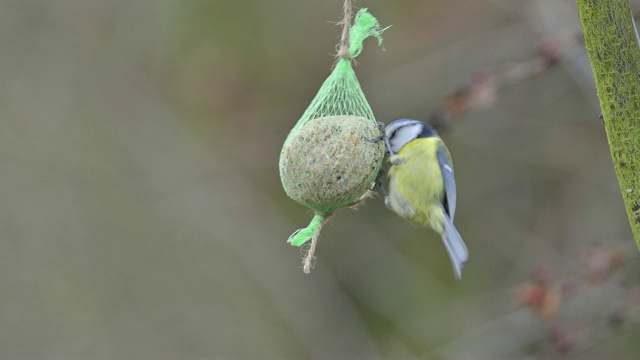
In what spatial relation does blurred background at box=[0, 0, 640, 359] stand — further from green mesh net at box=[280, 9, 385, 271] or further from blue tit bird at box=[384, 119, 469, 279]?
green mesh net at box=[280, 9, 385, 271]

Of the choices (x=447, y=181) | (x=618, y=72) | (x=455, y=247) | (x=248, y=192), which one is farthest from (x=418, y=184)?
(x=248, y=192)

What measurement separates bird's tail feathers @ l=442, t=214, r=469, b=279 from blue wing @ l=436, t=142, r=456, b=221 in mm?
56

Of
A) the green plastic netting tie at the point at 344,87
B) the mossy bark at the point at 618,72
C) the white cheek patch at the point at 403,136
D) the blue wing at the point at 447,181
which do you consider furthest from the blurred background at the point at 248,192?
the mossy bark at the point at 618,72

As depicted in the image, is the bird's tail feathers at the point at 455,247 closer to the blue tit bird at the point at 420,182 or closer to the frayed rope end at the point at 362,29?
the blue tit bird at the point at 420,182

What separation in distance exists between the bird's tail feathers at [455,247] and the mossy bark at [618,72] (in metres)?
0.95

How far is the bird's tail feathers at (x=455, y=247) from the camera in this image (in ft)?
8.69

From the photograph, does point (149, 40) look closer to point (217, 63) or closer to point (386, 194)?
point (217, 63)

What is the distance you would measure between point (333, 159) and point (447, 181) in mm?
679

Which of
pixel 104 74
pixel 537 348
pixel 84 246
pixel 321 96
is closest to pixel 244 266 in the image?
pixel 84 246

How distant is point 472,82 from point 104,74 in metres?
3.23

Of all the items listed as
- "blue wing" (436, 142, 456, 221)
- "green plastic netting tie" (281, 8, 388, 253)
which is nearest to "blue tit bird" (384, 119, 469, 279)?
"blue wing" (436, 142, 456, 221)

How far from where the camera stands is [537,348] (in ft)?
13.5

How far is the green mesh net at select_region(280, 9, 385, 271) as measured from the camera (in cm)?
246

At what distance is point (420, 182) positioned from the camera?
2928 mm
